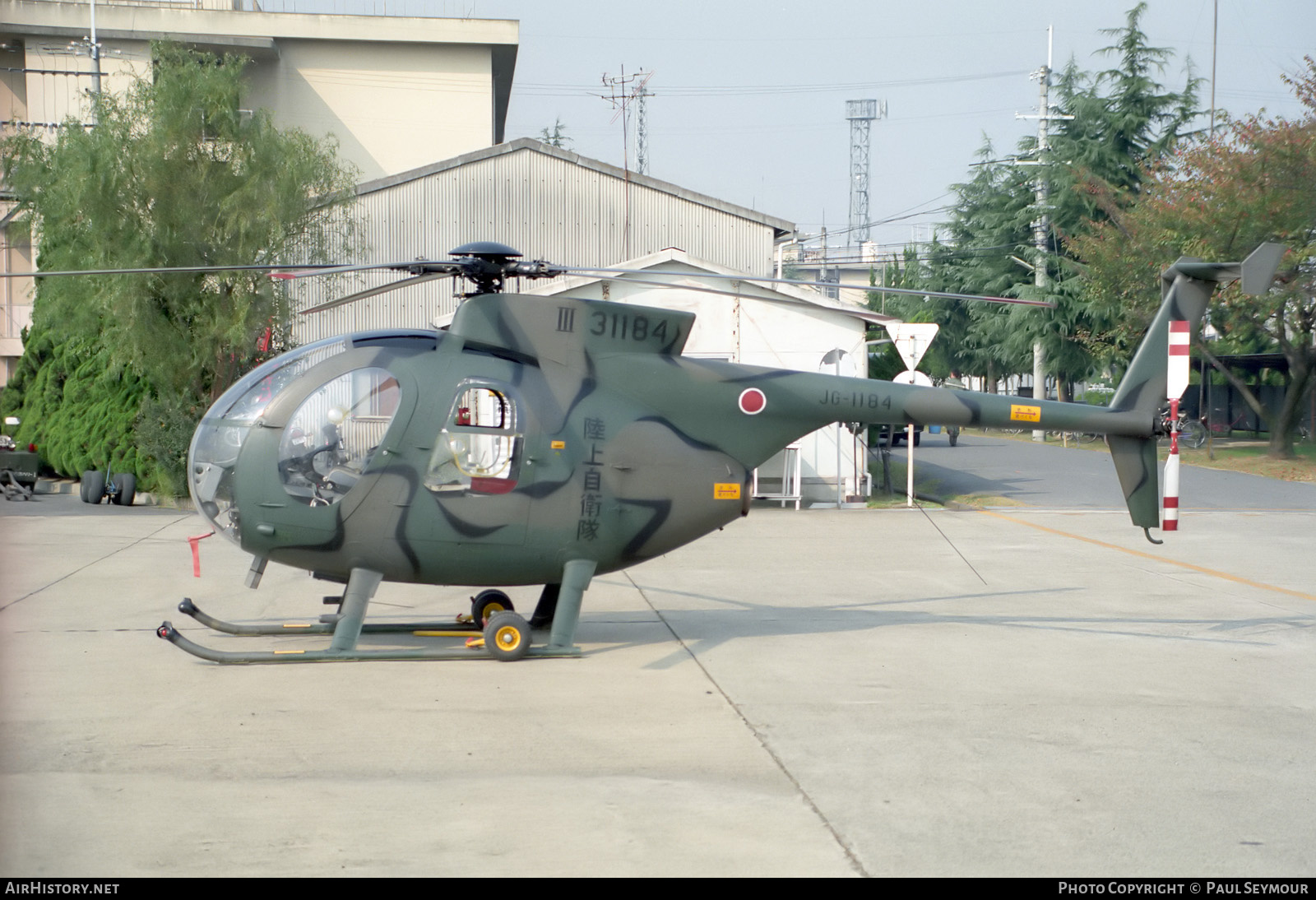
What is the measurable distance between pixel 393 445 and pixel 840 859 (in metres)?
4.69

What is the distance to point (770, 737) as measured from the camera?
654 cm

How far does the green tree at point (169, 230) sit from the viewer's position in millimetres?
20031

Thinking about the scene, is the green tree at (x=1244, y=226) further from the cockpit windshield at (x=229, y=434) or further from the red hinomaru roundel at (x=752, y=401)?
the cockpit windshield at (x=229, y=434)

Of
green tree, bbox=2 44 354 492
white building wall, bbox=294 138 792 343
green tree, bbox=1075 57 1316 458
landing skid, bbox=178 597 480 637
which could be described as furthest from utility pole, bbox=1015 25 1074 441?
landing skid, bbox=178 597 480 637

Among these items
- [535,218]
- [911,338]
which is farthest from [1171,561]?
[535,218]

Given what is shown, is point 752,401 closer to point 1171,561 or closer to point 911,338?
point 1171,561

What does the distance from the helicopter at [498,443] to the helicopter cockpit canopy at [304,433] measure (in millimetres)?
13

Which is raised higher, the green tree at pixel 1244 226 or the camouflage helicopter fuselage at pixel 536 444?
the green tree at pixel 1244 226

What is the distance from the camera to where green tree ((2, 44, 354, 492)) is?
20.0 m

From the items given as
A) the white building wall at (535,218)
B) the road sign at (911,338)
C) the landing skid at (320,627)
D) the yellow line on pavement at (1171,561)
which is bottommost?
the yellow line on pavement at (1171,561)

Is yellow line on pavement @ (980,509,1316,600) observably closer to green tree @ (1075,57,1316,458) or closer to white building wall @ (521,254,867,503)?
white building wall @ (521,254,867,503)

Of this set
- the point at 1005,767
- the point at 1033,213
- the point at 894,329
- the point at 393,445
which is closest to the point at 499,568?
the point at 393,445

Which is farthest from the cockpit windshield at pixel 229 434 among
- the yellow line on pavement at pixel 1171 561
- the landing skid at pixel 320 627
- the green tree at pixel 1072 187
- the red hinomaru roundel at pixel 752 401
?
the green tree at pixel 1072 187

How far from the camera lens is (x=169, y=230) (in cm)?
2020
